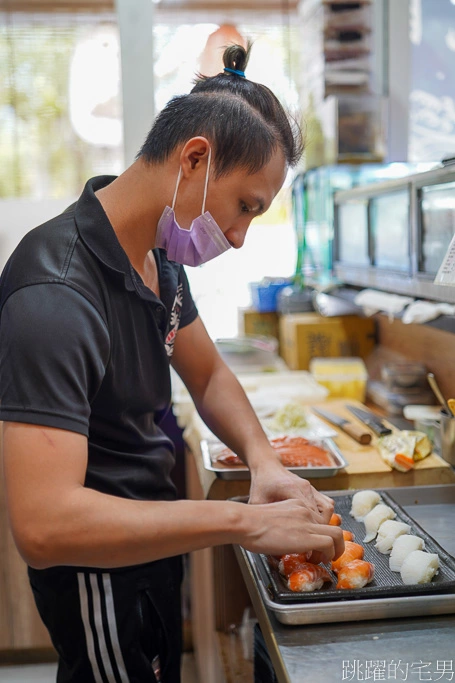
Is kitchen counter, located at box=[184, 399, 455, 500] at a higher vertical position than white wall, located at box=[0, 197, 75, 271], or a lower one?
lower

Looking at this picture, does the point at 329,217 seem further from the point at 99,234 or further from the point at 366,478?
the point at 99,234

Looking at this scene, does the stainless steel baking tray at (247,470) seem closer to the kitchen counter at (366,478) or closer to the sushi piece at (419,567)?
the kitchen counter at (366,478)

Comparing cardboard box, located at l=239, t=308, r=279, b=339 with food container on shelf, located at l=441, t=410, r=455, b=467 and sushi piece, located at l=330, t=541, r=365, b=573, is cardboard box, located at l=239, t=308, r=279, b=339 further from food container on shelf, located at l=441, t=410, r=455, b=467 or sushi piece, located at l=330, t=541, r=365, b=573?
sushi piece, located at l=330, t=541, r=365, b=573

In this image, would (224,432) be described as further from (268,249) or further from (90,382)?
(268,249)

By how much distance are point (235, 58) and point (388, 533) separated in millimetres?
1039

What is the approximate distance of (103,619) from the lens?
4.79 feet

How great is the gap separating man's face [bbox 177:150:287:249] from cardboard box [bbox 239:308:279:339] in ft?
7.94

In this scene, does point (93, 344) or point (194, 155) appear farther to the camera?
point (194, 155)

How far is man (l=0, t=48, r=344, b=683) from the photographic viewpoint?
105cm

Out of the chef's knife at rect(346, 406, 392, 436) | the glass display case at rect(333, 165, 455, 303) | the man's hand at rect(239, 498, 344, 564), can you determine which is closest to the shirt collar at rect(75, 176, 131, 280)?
the man's hand at rect(239, 498, 344, 564)

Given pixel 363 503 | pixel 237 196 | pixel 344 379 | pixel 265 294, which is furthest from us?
pixel 265 294

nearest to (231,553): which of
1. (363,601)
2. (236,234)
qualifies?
(363,601)

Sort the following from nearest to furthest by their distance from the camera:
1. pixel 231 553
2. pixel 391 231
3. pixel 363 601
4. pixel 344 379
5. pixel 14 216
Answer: pixel 363 601
pixel 231 553
pixel 391 231
pixel 344 379
pixel 14 216

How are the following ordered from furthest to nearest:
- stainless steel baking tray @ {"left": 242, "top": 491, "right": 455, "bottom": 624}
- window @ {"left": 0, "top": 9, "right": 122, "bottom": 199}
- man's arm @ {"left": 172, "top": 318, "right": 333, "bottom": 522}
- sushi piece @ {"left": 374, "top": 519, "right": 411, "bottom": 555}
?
window @ {"left": 0, "top": 9, "right": 122, "bottom": 199}, man's arm @ {"left": 172, "top": 318, "right": 333, "bottom": 522}, sushi piece @ {"left": 374, "top": 519, "right": 411, "bottom": 555}, stainless steel baking tray @ {"left": 242, "top": 491, "right": 455, "bottom": 624}
